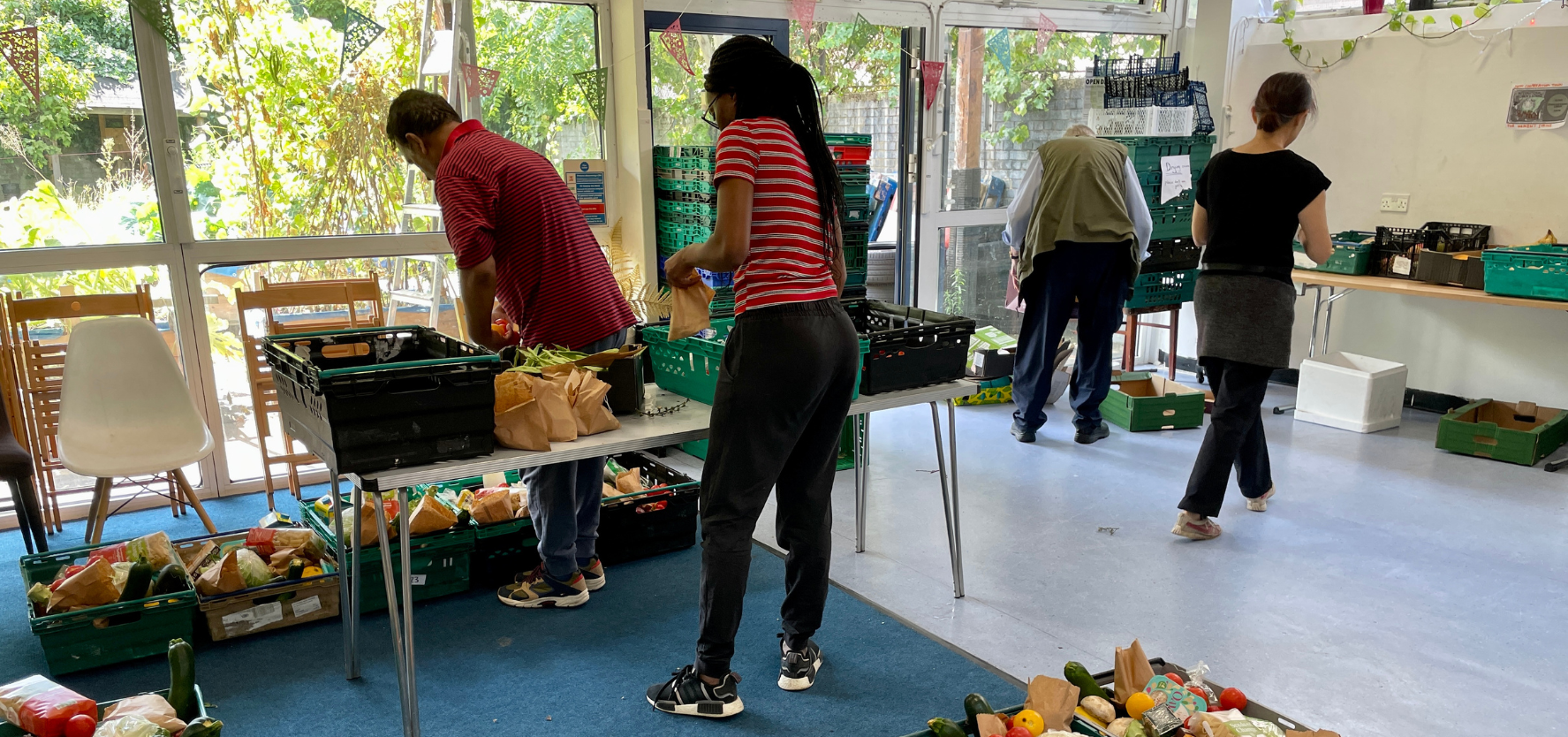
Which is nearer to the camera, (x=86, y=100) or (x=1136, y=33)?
(x=86, y=100)

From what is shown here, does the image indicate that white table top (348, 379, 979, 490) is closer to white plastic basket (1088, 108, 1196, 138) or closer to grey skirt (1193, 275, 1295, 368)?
grey skirt (1193, 275, 1295, 368)

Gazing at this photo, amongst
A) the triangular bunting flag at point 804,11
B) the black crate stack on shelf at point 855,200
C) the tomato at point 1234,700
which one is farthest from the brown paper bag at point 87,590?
the triangular bunting flag at point 804,11

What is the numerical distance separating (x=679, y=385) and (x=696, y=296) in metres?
0.62

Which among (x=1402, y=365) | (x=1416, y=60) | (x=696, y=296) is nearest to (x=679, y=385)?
(x=696, y=296)

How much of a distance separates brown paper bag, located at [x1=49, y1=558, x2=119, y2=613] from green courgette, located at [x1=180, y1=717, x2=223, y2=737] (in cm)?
106

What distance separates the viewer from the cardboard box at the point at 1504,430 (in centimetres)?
470

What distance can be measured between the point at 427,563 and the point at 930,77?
378 centimetres

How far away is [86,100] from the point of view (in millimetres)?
3945

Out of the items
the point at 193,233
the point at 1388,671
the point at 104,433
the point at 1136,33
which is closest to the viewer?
the point at 1388,671

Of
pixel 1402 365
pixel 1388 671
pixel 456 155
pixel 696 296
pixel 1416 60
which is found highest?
pixel 1416 60

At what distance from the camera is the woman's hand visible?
7.57 ft

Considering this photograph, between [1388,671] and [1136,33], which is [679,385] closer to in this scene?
[1388,671]

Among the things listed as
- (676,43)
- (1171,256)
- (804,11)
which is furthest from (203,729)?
(1171,256)

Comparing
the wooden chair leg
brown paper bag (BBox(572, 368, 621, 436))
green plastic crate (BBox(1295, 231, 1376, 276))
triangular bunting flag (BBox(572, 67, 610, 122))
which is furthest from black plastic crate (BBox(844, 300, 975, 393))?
green plastic crate (BBox(1295, 231, 1376, 276))
